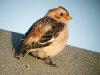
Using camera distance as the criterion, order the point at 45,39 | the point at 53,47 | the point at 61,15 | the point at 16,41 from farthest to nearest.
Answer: the point at 16,41, the point at 61,15, the point at 53,47, the point at 45,39

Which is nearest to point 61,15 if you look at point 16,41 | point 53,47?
point 53,47

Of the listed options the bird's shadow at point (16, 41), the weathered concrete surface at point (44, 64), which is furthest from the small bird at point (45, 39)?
the bird's shadow at point (16, 41)

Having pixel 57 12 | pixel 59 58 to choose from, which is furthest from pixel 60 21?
pixel 59 58

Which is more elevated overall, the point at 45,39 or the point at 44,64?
the point at 45,39

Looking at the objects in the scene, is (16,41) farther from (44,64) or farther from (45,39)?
(45,39)

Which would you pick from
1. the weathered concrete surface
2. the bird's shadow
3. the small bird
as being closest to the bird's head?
the small bird

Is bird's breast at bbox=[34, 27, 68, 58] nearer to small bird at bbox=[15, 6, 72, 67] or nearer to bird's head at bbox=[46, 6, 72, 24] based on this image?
small bird at bbox=[15, 6, 72, 67]

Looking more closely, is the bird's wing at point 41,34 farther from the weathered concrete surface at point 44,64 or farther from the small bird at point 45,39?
the weathered concrete surface at point 44,64
